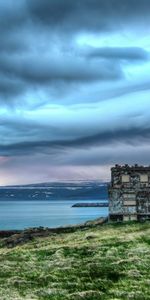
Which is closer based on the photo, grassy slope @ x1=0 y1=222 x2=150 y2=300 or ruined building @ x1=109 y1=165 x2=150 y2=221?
grassy slope @ x1=0 y1=222 x2=150 y2=300

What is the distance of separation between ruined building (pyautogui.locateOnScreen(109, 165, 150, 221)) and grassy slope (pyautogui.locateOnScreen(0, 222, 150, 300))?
40.9 m

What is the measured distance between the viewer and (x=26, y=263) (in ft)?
137

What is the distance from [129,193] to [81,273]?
59802 mm

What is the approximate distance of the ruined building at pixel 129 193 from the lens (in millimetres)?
92250

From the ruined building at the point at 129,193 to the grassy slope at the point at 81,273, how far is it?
40.9m

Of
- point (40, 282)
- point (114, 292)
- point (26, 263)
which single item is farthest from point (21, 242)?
point (114, 292)

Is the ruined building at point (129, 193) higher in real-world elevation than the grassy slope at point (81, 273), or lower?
higher

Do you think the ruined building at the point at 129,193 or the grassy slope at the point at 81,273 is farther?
the ruined building at the point at 129,193

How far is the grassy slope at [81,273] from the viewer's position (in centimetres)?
2781

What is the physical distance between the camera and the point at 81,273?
3441 cm

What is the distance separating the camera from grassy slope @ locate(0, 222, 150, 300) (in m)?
27.8

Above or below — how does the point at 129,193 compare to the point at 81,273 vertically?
above

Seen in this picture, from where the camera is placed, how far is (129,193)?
93.5 meters

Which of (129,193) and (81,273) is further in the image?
(129,193)
